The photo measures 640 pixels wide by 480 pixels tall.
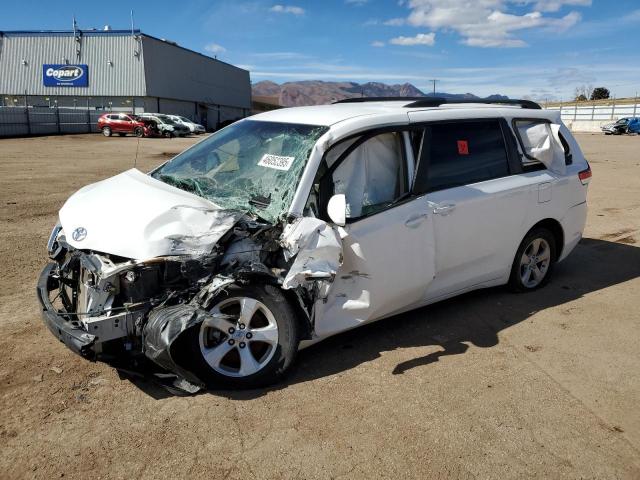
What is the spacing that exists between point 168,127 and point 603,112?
44086mm

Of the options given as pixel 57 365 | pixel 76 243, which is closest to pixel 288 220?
pixel 76 243

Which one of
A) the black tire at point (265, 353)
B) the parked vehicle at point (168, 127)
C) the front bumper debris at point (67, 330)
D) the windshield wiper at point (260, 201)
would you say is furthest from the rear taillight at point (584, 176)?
the parked vehicle at point (168, 127)

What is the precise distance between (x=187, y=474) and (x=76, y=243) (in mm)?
1652

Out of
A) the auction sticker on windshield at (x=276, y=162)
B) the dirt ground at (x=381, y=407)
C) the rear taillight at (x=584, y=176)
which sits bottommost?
the dirt ground at (x=381, y=407)

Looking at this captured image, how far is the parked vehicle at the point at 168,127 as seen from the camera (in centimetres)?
3700

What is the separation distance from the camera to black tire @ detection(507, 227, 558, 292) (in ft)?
17.1

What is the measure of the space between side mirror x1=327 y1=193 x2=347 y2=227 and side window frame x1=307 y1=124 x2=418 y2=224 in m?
0.11

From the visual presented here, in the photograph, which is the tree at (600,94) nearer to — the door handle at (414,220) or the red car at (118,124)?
the red car at (118,124)

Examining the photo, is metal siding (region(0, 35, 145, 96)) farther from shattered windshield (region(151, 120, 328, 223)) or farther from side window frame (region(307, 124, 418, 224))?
side window frame (region(307, 124, 418, 224))

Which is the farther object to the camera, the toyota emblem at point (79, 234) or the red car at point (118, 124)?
the red car at point (118, 124)

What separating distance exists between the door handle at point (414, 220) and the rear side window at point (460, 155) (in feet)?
0.75

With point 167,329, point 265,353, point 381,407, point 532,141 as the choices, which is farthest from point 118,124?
point 381,407

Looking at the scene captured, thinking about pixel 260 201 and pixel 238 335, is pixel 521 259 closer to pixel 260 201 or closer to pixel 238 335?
pixel 260 201

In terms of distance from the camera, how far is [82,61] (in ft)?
155
